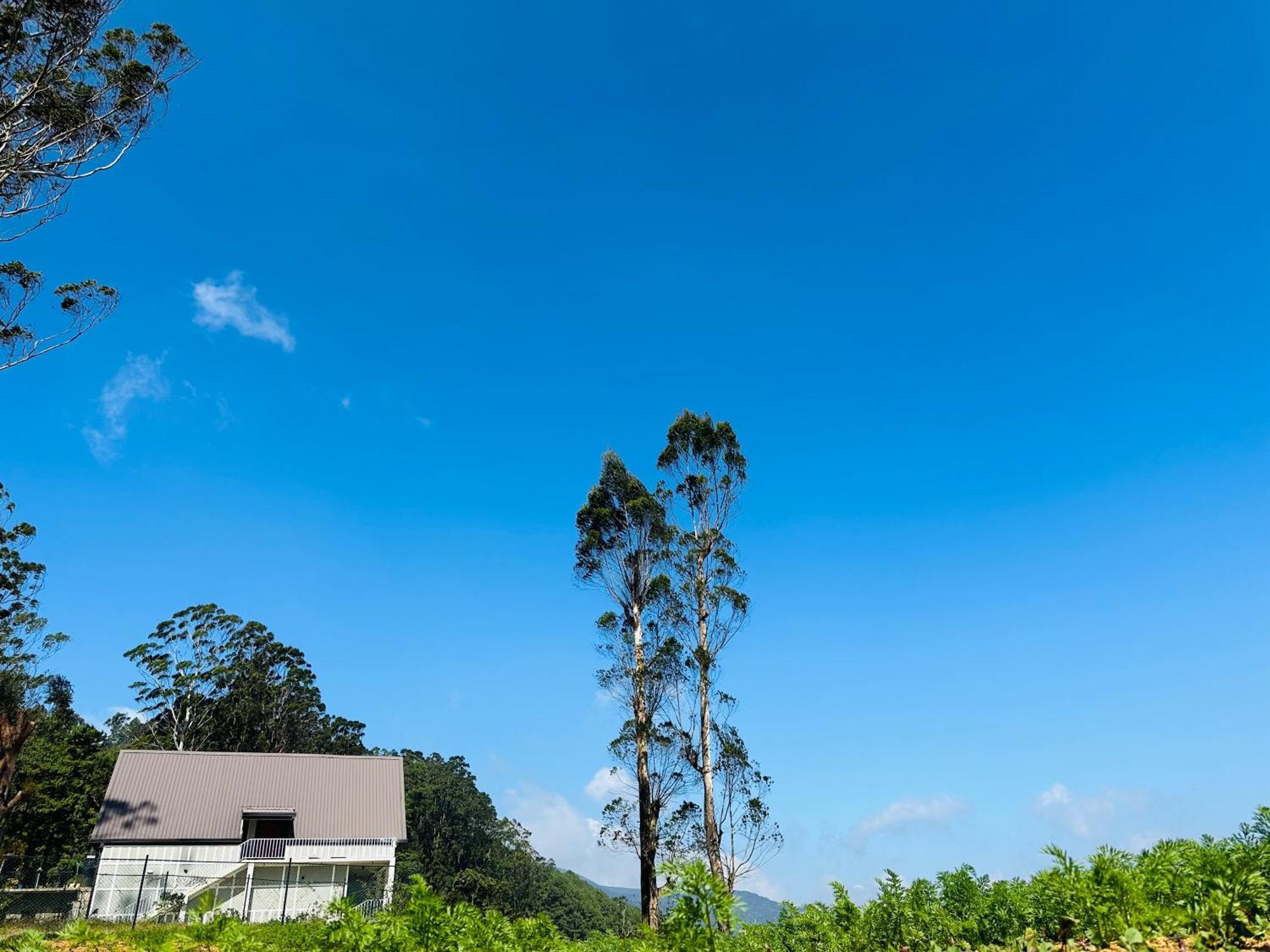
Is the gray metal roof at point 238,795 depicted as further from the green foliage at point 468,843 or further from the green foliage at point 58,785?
the green foliage at point 468,843

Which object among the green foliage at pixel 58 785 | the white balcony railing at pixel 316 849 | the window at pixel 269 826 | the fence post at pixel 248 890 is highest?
the green foliage at pixel 58 785

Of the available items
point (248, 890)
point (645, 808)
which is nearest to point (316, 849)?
point (248, 890)

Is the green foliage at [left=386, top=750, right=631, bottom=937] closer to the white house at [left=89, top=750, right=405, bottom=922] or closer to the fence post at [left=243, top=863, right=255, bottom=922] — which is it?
the white house at [left=89, top=750, right=405, bottom=922]

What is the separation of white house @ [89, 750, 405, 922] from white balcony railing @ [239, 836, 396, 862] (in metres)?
0.03

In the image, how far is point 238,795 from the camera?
28047 mm

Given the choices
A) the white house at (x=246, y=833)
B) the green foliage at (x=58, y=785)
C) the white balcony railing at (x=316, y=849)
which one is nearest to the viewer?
the white house at (x=246, y=833)

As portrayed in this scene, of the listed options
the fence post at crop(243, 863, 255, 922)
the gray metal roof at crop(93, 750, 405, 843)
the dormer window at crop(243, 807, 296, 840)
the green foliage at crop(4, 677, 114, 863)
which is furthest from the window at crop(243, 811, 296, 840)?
the green foliage at crop(4, 677, 114, 863)

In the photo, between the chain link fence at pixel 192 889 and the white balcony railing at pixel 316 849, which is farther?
the white balcony railing at pixel 316 849

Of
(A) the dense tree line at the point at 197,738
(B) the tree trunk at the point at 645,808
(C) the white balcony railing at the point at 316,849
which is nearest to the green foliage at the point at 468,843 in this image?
(A) the dense tree line at the point at 197,738

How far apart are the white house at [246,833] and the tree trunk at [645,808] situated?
10.0 m

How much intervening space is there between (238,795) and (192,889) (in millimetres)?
4418

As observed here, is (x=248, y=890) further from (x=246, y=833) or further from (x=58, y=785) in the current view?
(x=58, y=785)

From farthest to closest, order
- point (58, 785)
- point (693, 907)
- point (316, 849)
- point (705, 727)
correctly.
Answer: point (58, 785)
point (316, 849)
point (705, 727)
point (693, 907)

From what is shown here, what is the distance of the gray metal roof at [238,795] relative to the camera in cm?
2606
